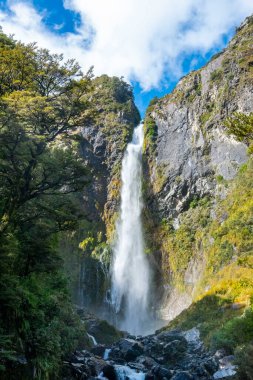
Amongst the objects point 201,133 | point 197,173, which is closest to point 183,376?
point 197,173

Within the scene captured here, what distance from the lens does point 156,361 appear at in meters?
17.9

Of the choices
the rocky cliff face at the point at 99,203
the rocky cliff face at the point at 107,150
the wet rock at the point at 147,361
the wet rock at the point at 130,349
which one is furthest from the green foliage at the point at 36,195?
the rocky cliff face at the point at 107,150

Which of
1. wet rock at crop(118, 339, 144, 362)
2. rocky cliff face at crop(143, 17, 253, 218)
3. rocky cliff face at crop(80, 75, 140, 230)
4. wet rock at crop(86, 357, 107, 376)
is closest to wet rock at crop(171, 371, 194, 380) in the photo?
wet rock at crop(86, 357, 107, 376)

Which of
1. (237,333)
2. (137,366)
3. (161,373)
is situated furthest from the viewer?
(137,366)

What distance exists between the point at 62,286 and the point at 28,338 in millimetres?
6839

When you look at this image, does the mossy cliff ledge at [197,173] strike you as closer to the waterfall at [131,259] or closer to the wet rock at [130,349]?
the waterfall at [131,259]

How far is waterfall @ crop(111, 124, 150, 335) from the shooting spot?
115 feet

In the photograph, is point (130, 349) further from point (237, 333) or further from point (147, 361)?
point (237, 333)

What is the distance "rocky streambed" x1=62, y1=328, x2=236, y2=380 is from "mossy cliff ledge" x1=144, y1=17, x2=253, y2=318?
8.44m

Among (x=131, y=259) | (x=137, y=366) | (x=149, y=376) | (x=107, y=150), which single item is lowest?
(x=149, y=376)

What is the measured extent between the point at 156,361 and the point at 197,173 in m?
20.8

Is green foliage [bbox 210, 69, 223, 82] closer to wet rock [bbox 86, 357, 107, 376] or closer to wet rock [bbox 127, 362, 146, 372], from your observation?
wet rock [bbox 127, 362, 146, 372]

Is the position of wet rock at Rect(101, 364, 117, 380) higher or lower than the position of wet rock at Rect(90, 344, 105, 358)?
lower

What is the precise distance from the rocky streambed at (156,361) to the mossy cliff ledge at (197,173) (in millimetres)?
8437
